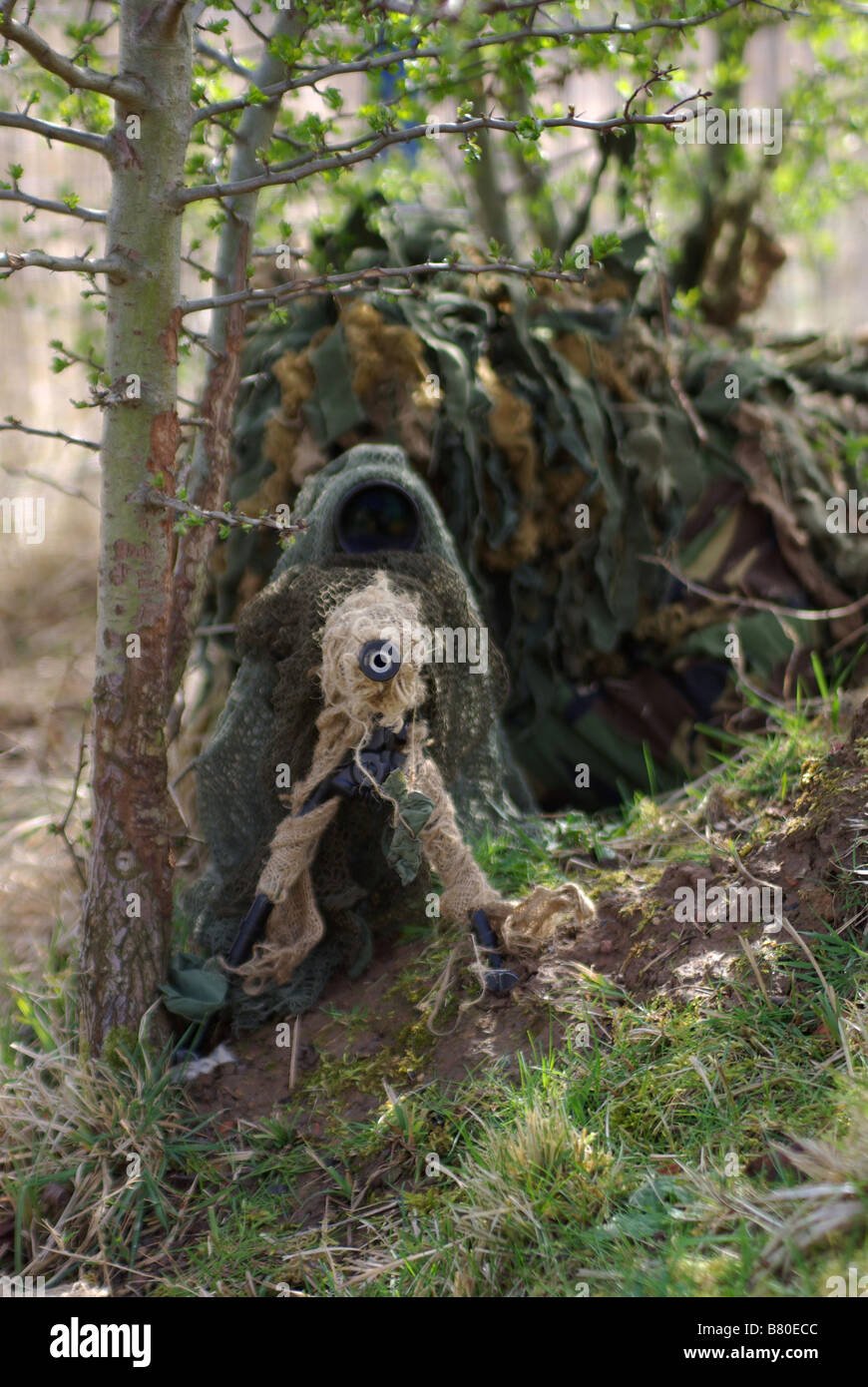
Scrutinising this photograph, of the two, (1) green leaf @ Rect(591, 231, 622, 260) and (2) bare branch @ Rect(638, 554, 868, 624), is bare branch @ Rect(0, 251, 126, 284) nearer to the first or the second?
(1) green leaf @ Rect(591, 231, 622, 260)

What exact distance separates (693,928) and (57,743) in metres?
3.08

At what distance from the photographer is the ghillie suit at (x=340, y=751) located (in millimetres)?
2143

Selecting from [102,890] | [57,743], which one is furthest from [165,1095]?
[57,743]

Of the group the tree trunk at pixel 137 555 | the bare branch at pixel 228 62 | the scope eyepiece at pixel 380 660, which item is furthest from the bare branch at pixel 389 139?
the scope eyepiece at pixel 380 660

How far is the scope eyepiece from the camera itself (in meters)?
2.00

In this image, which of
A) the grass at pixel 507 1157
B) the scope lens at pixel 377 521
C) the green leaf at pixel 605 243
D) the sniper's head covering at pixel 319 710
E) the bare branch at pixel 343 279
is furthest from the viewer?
the scope lens at pixel 377 521

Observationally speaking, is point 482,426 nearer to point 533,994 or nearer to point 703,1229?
point 533,994

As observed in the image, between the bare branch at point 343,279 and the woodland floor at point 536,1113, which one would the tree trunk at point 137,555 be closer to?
the bare branch at point 343,279

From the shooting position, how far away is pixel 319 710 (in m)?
2.31

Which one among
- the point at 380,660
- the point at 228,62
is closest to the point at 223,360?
the point at 228,62

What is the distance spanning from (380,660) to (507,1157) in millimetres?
853

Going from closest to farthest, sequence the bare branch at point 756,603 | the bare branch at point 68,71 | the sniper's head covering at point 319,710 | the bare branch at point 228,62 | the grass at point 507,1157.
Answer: the grass at point 507,1157, the bare branch at point 68,71, the sniper's head covering at point 319,710, the bare branch at point 228,62, the bare branch at point 756,603

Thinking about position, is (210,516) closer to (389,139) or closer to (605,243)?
(389,139)

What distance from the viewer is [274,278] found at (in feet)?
12.1
